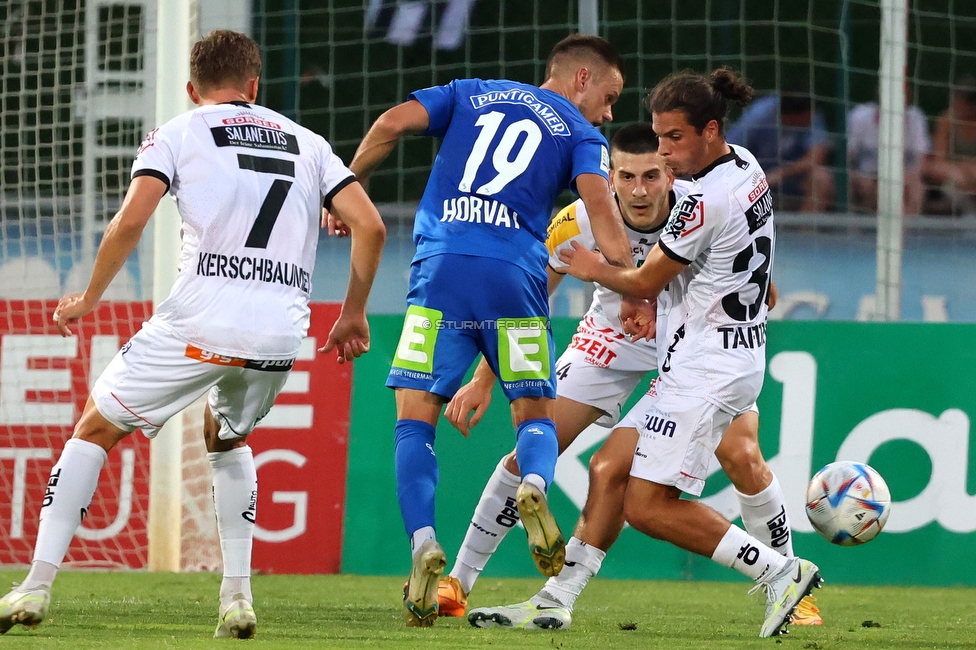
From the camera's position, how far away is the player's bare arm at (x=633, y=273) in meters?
4.55

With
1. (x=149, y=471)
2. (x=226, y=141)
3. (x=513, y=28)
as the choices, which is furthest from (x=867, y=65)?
(x=226, y=141)

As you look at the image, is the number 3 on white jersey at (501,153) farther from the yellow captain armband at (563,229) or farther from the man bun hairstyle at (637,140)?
the yellow captain armband at (563,229)

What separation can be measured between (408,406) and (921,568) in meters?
3.57

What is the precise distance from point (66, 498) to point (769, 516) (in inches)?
106

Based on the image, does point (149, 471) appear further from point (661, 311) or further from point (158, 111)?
point (661, 311)

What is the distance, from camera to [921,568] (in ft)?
22.7

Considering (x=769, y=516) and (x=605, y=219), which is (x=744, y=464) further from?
(x=605, y=219)

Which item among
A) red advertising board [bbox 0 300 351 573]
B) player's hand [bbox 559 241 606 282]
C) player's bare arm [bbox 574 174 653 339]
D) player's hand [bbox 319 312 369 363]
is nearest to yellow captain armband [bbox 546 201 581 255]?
player's hand [bbox 559 241 606 282]

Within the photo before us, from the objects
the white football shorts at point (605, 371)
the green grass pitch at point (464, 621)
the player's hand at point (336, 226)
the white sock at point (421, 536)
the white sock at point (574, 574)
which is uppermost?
the player's hand at point (336, 226)

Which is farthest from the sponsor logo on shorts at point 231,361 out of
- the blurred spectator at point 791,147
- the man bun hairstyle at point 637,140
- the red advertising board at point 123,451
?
the blurred spectator at point 791,147

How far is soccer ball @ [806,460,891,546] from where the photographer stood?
494cm

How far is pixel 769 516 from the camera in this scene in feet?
17.3

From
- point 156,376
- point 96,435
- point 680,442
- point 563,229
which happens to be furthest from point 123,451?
point 680,442

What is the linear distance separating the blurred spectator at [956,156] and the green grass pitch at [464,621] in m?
5.01
